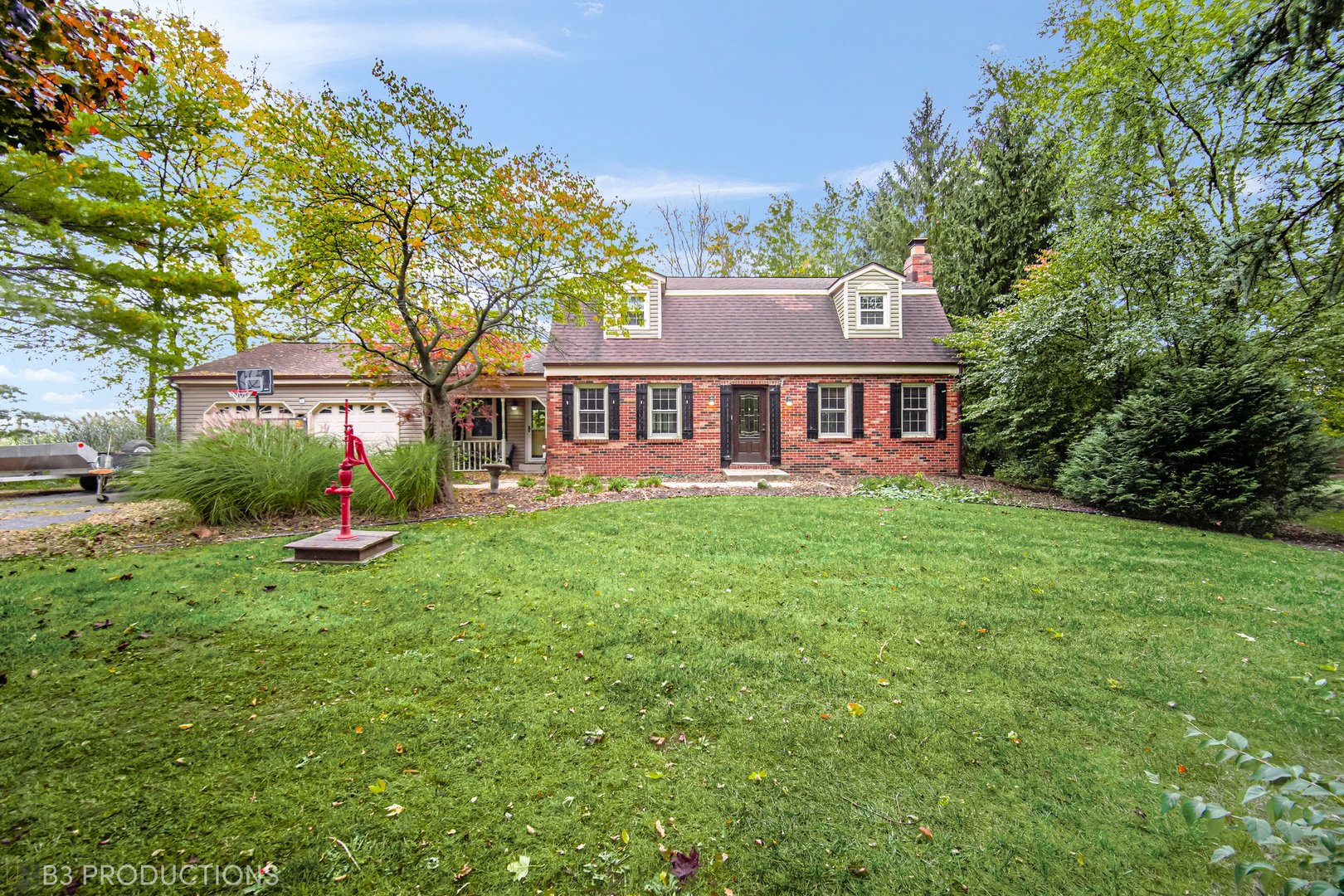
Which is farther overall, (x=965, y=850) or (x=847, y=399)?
(x=847, y=399)

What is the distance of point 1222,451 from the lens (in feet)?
26.8

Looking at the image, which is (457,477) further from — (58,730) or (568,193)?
(58,730)

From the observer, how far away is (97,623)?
3.69m

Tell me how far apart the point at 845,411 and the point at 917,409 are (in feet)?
Answer: 6.24

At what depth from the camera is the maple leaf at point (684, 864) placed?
1841 mm

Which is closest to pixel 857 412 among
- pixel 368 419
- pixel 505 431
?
pixel 505 431

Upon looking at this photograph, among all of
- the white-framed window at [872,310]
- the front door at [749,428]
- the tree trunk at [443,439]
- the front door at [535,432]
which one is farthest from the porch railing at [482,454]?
the white-framed window at [872,310]

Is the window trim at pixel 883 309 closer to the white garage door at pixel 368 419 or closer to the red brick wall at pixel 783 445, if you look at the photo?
the red brick wall at pixel 783 445

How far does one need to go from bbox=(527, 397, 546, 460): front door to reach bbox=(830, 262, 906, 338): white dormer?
9.52 m

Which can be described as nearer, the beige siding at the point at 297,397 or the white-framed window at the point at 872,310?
the white-framed window at the point at 872,310

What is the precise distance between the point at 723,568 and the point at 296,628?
3.53 meters

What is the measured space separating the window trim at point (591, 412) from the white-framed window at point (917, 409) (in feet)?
25.1

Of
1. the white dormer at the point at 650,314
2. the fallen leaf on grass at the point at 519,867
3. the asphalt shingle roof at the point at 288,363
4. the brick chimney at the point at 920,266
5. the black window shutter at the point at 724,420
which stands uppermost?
the brick chimney at the point at 920,266

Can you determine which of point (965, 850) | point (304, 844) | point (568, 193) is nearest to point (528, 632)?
point (304, 844)
